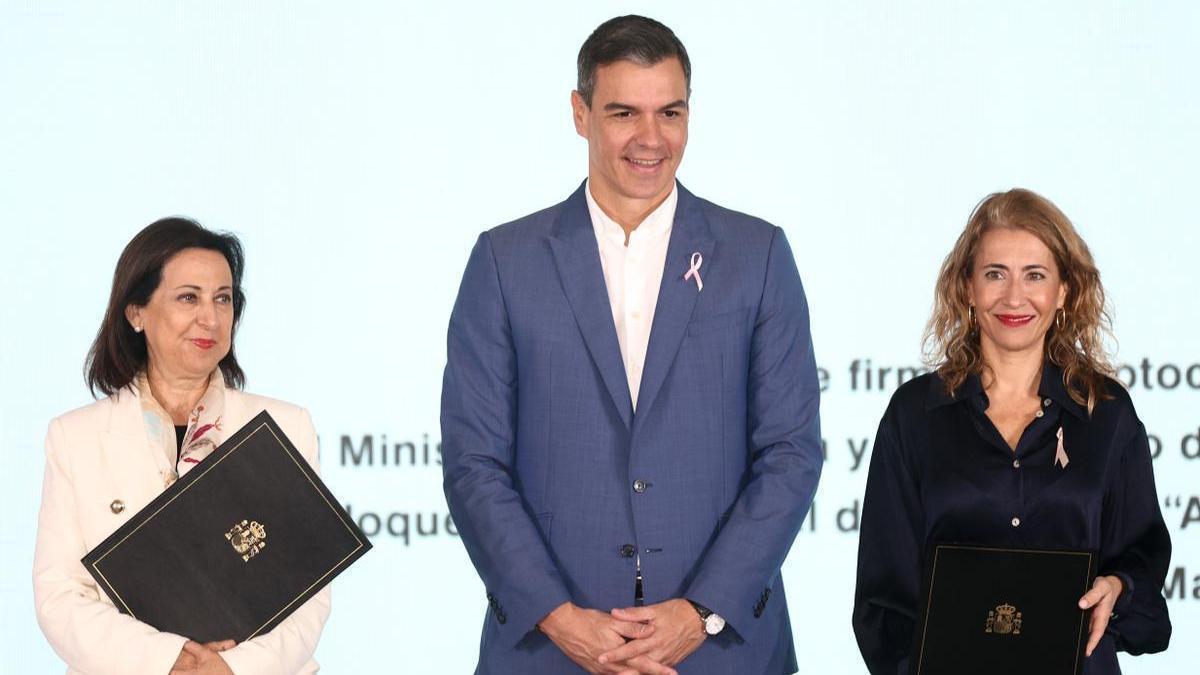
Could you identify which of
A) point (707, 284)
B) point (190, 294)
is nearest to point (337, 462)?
point (190, 294)

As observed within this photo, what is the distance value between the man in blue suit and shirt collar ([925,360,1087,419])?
279mm

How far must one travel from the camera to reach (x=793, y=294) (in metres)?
2.79

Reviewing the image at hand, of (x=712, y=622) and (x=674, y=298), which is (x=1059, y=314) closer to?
(x=674, y=298)

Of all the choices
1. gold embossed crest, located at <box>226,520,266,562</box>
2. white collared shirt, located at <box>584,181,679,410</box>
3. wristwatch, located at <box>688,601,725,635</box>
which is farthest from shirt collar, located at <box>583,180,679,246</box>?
gold embossed crest, located at <box>226,520,266,562</box>

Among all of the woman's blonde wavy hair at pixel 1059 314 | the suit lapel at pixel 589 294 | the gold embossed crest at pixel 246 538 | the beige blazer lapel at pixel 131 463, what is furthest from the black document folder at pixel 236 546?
the woman's blonde wavy hair at pixel 1059 314

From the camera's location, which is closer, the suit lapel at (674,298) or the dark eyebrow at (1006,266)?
the suit lapel at (674,298)

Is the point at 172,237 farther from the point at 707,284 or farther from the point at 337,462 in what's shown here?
the point at 337,462

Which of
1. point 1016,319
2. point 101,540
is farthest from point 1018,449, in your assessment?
point 101,540

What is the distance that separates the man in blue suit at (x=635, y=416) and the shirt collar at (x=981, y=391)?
28 cm

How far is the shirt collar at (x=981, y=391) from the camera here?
2.85 meters

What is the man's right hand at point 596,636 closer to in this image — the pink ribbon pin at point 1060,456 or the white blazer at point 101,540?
the white blazer at point 101,540

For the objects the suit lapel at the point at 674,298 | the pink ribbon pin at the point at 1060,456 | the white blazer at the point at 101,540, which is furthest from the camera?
the pink ribbon pin at the point at 1060,456

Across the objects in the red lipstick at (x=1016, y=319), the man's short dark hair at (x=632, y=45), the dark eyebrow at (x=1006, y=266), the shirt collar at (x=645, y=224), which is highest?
the man's short dark hair at (x=632, y=45)

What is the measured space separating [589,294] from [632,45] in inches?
17.9
